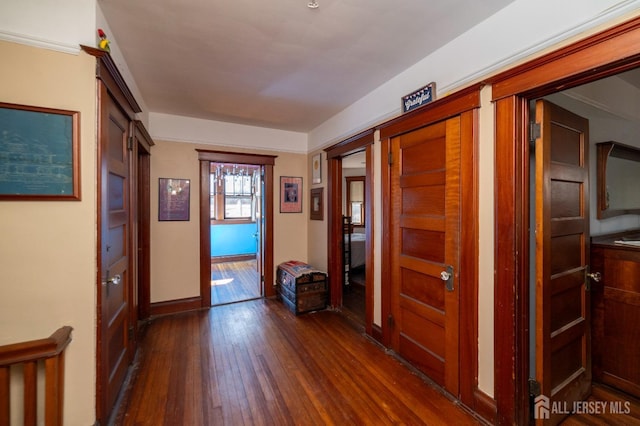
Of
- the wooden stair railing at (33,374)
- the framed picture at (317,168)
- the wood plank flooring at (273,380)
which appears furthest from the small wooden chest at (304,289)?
the wooden stair railing at (33,374)

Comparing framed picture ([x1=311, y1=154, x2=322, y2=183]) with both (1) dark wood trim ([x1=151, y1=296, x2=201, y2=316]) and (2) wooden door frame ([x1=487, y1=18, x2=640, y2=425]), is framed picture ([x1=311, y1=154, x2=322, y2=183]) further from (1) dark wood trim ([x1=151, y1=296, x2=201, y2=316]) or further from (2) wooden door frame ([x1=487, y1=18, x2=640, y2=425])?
(2) wooden door frame ([x1=487, y1=18, x2=640, y2=425])

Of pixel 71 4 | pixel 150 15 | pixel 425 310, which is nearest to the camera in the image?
pixel 71 4

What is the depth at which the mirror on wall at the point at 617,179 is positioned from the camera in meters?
2.28

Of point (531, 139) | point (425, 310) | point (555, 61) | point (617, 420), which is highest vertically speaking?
point (555, 61)

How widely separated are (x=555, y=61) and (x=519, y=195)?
2.32 feet

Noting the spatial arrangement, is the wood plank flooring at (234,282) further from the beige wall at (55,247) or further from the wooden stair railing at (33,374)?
the wooden stair railing at (33,374)

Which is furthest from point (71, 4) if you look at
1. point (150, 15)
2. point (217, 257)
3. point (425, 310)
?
point (217, 257)

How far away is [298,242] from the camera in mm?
4359

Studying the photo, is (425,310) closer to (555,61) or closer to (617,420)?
(617,420)

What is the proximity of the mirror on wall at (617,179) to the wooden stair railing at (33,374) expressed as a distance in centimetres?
400

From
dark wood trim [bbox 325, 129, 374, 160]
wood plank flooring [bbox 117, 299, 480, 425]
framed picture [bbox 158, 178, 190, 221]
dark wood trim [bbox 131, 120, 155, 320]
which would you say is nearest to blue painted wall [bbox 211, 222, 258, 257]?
framed picture [bbox 158, 178, 190, 221]

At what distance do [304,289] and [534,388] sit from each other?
8.11ft

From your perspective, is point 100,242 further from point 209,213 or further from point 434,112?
point 434,112

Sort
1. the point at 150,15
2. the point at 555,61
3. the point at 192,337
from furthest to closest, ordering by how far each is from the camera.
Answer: the point at 192,337
the point at 150,15
the point at 555,61
